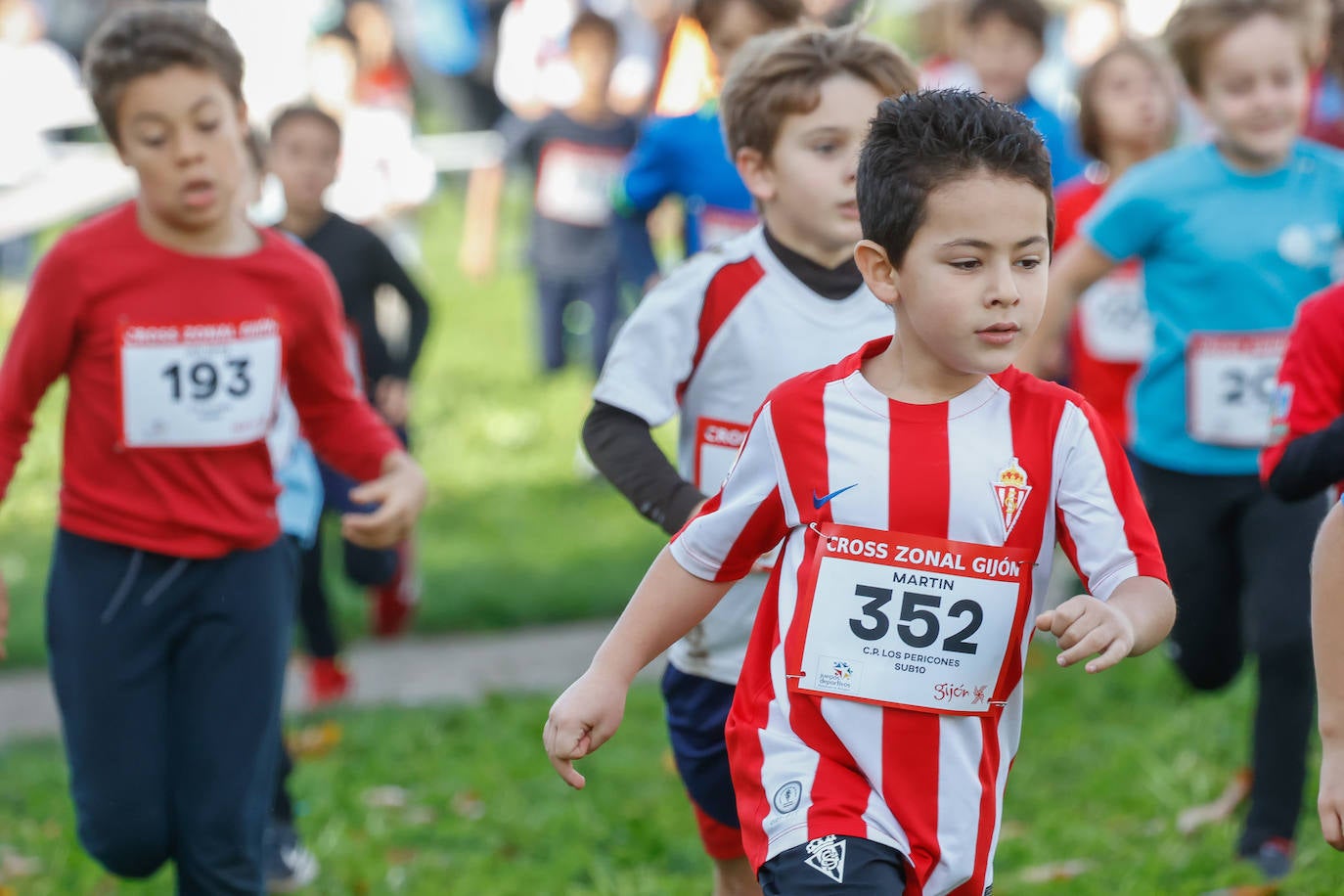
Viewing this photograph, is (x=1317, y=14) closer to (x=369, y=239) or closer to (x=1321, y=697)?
(x=1321, y=697)

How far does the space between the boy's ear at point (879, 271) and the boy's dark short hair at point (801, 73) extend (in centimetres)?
77

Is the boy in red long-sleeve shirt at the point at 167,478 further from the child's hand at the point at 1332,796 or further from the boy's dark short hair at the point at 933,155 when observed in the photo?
the child's hand at the point at 1332,796

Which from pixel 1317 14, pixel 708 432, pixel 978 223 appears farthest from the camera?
pixel 1317 14

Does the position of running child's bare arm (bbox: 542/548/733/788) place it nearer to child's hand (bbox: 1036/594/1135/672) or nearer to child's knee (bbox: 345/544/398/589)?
child's hand (bbox: 1036/594/1135/672)

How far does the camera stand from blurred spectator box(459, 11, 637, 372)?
410 inches

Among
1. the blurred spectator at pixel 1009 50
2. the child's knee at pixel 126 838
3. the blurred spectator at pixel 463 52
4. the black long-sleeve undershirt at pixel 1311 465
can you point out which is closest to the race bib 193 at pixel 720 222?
the blurred spectator at pixel 1009 50

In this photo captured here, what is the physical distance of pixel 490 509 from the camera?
892 centimetres

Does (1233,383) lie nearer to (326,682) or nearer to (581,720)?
(581,720)

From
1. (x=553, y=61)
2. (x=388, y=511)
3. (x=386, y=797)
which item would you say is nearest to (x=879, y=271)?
(x=388, y=511)

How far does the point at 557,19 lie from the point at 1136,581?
435 inches

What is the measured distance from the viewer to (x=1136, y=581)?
262 centimetres

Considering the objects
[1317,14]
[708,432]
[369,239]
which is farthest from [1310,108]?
[708,432]

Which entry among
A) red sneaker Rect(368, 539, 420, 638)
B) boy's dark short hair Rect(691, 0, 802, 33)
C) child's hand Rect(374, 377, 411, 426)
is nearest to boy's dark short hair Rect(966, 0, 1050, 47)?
boy's dark short hair Rect(691, 0, 802, 33)

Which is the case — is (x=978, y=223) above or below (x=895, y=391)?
above
